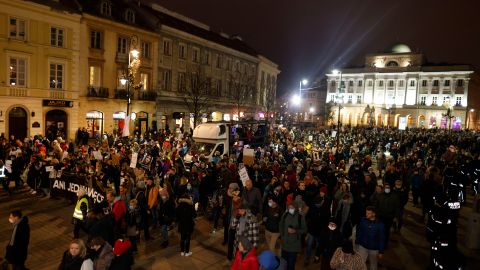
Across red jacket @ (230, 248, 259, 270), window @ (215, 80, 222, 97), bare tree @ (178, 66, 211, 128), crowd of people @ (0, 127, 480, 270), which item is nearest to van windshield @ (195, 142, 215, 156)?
crowd of people @ (0, 127, 480, 270)

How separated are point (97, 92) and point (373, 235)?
28.9 meters

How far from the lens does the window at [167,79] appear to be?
130 feet

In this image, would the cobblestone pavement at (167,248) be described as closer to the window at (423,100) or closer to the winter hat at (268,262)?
the winter hat at (268,262)

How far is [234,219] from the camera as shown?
8.81 metres

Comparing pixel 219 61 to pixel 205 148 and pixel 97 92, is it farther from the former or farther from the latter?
pixel 205 148

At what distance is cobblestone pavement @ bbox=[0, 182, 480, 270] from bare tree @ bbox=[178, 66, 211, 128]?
28.1m

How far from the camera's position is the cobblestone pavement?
902 cm

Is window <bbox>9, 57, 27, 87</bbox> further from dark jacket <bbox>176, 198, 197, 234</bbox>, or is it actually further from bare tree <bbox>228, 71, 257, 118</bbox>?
bare tree <bbox>228, 71, 257, 118</bbox>

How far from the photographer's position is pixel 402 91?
309 feet

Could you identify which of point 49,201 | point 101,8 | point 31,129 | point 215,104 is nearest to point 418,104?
point 215,104

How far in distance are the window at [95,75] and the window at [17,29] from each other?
6.08m

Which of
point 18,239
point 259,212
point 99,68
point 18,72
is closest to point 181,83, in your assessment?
point 99,68

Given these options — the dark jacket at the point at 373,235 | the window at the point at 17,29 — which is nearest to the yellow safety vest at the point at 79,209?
the dark jacket at the point at 373,235

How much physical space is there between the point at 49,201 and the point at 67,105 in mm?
18026
